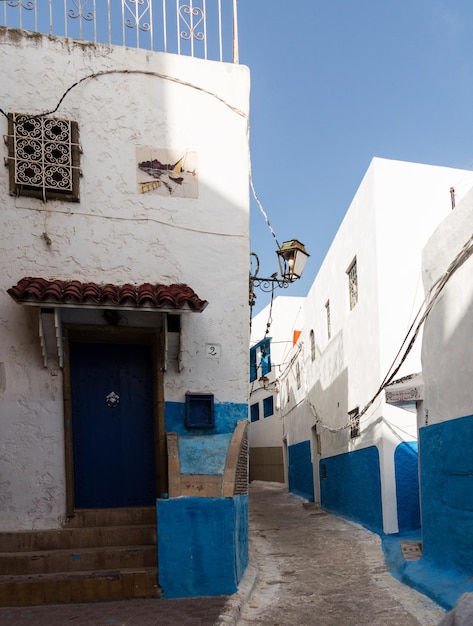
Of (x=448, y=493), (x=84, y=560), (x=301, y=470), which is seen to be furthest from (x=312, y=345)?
(x=84, y=560)

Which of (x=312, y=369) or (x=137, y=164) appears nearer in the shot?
(x=137, y=164)

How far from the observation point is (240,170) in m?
7.98

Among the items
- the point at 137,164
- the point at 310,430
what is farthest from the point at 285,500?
the point at 137,164

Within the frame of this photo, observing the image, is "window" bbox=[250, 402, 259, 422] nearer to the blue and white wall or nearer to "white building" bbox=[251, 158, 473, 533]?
"white building" bbox=[251, 158, 473, 533]

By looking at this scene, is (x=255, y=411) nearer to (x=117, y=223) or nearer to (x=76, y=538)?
(x=117, y=223)

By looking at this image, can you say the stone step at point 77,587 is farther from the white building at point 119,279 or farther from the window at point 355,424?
the window at point 355,424

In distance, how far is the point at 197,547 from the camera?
607cm

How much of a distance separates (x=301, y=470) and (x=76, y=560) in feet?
42.2

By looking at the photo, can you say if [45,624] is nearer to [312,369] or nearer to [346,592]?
[346,592]

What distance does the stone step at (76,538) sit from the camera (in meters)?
6.42

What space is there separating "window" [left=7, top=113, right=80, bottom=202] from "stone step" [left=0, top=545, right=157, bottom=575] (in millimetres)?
4033

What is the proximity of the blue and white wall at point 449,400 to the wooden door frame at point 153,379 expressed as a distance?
3234 millimetres

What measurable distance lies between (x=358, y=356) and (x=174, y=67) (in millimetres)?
6552

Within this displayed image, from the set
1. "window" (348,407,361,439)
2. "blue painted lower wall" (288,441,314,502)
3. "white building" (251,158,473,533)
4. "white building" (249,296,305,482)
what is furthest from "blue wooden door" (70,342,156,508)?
"white building" (249,296,305,482)
